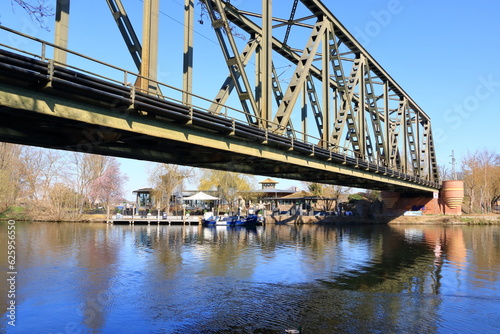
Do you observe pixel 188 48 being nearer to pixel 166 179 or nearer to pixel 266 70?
pixel 266 70

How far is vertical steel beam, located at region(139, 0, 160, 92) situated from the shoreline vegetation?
58973 mm

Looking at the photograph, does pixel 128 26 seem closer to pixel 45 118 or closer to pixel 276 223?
pixel 45 118

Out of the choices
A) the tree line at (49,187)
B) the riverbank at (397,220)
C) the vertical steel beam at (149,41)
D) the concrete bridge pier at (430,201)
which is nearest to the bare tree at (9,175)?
the tree line at (49,187)

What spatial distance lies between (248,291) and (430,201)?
6429 centimetres

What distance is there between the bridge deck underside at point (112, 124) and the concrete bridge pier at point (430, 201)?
187ft

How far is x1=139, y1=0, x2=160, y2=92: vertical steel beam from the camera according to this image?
16094 mm

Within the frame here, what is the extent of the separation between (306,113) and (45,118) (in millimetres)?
26783

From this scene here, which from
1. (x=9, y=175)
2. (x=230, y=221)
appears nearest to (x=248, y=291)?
(x=230, y=221)

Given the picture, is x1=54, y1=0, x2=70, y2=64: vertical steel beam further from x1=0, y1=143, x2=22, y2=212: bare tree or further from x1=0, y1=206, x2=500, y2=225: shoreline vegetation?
x1=0, y1=206, x2=500, y2=225: shoreline vegetation

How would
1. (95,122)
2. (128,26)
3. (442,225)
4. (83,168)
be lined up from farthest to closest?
(83,168)
(442,225)
(128,26)
(95,122)

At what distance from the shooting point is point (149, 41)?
16.3 m

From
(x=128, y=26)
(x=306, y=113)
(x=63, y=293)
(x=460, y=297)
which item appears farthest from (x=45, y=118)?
(x=306, y=113)

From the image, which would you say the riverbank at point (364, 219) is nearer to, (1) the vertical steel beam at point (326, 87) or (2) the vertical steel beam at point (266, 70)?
(1) the vertical steel beam at point (326, 87)

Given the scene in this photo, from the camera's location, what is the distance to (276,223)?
239 feet
